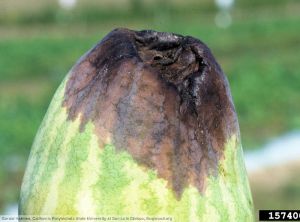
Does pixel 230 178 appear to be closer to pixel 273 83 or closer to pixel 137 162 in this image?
pixel 137 162

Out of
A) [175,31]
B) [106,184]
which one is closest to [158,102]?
[106,184]

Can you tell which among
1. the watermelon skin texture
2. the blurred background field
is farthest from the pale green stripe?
the blurred background field

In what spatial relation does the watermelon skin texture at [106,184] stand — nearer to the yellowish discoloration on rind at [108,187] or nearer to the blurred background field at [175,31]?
the yellowish discoloration on rind at [108,187]

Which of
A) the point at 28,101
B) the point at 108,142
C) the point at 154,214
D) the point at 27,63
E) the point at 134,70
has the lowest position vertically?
the point at 154,214

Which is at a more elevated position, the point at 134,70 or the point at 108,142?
the point at 134,70

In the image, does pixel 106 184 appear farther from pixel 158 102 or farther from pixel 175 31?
pixel 175 31

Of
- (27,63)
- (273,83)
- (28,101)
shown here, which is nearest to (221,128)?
(28,101)

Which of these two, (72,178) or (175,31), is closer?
(72,178)
